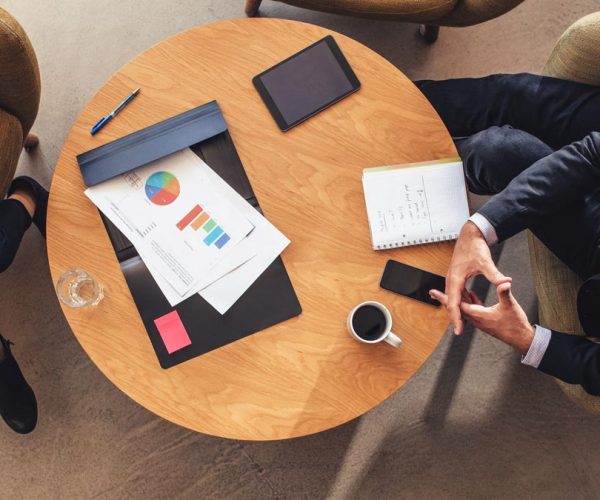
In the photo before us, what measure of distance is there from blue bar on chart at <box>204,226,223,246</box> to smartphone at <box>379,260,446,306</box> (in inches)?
15.5

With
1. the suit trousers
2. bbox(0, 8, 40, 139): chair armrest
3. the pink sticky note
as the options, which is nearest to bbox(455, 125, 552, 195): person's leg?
the suit trousers

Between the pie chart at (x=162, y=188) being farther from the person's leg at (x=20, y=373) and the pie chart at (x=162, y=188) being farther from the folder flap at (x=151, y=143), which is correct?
the person's leg at (x=20, y=373)

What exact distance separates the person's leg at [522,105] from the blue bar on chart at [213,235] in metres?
0.75

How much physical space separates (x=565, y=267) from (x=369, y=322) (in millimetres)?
625

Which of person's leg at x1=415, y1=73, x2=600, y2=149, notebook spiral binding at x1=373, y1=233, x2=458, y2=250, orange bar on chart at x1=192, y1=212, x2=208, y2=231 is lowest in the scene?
notebook spiral binding at x1=373, y1=233, x2=458, y2=250

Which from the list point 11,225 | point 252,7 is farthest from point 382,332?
point 252,7

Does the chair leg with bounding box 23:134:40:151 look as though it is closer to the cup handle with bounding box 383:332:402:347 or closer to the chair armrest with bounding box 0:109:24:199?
the chair armrest with bounding box 0:109:24:199

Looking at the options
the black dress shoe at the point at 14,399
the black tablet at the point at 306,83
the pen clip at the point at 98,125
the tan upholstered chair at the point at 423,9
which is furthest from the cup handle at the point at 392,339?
the black dress shoe at the point at 14,399

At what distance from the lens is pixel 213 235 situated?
1196 millimetres

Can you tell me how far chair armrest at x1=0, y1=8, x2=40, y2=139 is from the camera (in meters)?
1.25

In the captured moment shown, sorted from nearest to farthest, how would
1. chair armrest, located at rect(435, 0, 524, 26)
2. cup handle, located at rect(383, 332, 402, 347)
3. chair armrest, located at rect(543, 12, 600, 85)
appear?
cup handle, located at rect(383, 332, 402, 347)
chair armrest, located at rect(543, 12, 600, 85)
chair armrest, located at rect(435, 0, 524, 26)

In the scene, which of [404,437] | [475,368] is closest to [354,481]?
[404,437]

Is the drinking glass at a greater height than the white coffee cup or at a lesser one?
greater

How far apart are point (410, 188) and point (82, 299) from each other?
31.4 inches
